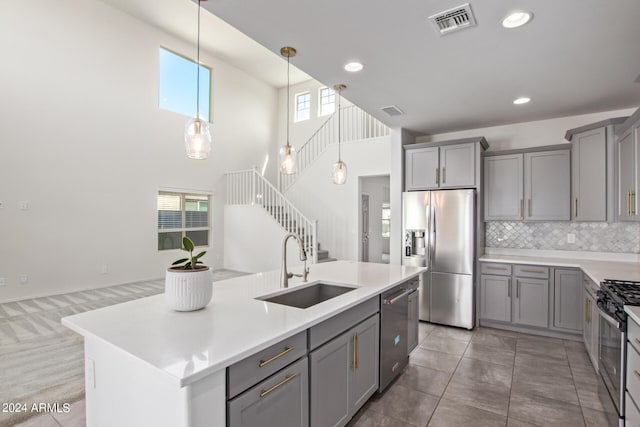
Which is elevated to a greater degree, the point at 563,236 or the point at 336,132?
the point at 336,132

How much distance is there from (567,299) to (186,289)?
4.24 m

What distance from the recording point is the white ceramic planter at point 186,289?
1.69 meters

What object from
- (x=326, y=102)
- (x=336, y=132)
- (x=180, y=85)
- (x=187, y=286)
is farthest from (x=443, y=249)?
(x=180, y=85)

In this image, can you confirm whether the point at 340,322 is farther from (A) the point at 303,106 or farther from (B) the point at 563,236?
(A) the point at 303,106

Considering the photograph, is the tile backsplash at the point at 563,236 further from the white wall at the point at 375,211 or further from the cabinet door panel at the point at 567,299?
the white wall at the point at 375,211

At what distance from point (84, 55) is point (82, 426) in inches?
249

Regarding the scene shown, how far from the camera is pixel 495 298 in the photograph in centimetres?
432

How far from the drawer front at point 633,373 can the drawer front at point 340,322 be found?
1.51 m

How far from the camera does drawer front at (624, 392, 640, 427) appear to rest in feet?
6.10

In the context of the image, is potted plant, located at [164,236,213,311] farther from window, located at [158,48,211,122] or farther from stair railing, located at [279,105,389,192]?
window, located at [158,48,211,122]

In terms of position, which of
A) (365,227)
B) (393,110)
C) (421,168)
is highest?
(393,110)

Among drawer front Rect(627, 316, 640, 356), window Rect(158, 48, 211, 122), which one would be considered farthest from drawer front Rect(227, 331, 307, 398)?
window Rect(158, 48, 211, 122)

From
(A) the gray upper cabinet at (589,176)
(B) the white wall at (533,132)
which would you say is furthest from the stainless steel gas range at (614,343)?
(B) the white wall at (533,132)

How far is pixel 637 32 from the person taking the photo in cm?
239
